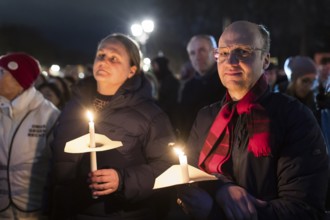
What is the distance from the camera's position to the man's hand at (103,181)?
2.55 meters

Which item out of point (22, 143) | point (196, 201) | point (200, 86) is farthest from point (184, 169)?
point (200, 86)

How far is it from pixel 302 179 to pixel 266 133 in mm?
268

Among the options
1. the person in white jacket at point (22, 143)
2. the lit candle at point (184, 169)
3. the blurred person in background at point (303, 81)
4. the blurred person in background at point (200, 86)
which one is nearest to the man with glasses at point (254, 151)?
the lit candle at point (184, 169)

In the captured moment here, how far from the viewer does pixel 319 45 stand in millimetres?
26562

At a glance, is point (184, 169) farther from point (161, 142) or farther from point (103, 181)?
point (161, 142)

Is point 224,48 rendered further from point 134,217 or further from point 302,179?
point 134,217

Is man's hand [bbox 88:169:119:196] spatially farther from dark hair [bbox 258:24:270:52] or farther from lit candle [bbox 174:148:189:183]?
dark hair [bbox 258:24:270:52]

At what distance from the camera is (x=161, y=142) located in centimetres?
320

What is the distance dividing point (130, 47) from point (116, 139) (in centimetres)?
76

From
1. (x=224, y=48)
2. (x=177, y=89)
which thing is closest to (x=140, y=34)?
(x=177, y=89)

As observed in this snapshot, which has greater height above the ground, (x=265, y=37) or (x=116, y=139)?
(x=265, y=37)

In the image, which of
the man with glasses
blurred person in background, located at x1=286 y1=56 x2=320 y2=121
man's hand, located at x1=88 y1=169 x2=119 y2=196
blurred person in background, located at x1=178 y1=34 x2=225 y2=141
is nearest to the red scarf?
the man with glasses

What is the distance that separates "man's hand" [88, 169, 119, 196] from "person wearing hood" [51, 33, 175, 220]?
2.6 inches

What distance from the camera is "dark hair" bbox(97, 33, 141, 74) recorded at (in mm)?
A: 3400
